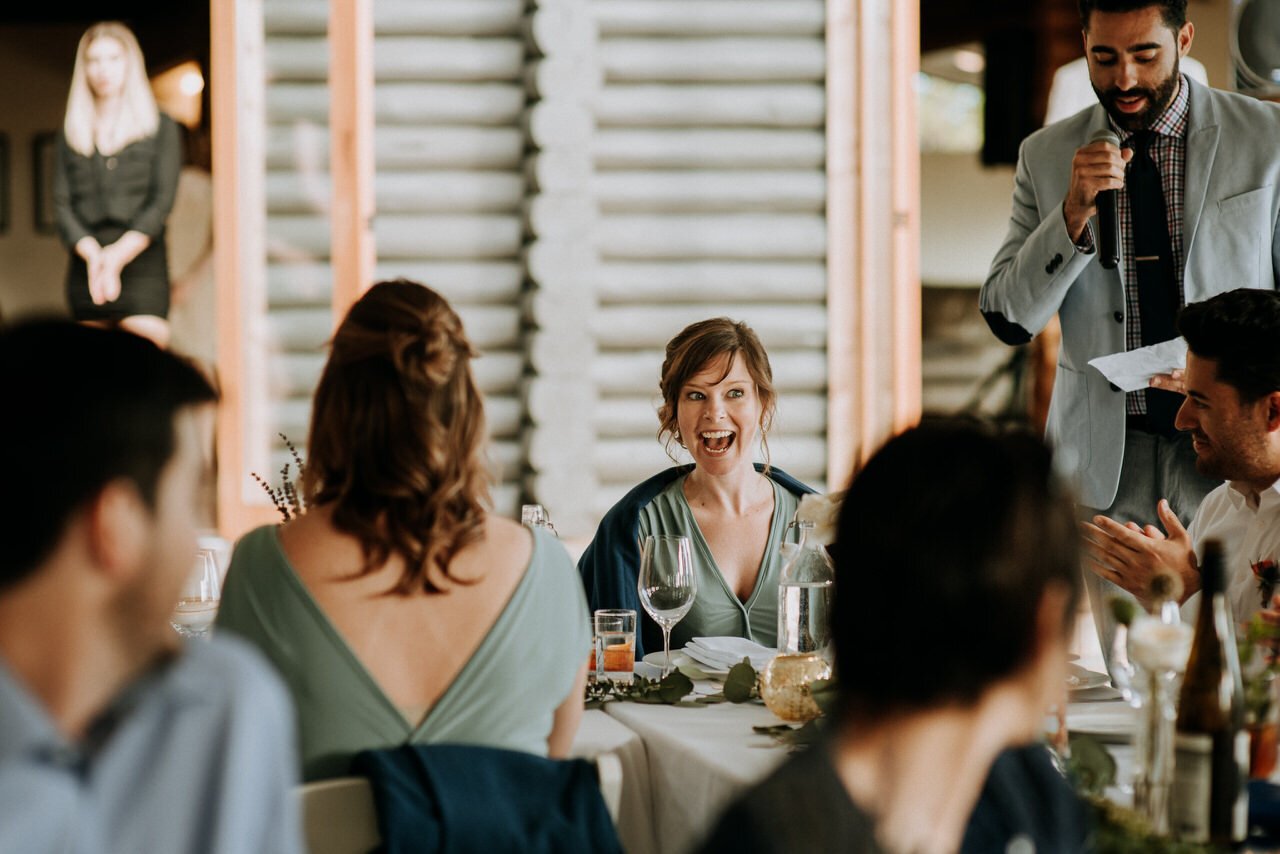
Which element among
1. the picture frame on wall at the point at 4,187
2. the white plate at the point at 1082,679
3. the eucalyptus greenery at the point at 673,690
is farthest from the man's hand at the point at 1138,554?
the picture frame on wall at the point at 4,187

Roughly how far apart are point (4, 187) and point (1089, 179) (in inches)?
284

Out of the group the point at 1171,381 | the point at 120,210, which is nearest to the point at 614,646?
the point at 1171,381

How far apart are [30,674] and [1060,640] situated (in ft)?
2.48

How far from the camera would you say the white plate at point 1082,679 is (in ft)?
7.13

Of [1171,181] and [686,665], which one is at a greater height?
→ [1171,181]

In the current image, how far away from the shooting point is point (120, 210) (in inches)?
224

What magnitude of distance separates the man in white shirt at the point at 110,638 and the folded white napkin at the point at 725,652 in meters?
1.45

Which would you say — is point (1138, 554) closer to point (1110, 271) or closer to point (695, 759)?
point (695, 759)

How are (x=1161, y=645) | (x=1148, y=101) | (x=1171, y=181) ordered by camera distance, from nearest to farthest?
(x=1161, y=645) → (x=1148, y=101) → (x=1171, y=181)

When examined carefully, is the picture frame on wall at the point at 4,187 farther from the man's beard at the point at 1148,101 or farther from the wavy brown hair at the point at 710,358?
the man's beard at the point at 1148,101

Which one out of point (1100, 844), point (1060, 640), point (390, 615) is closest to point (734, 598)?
point (390, 615)

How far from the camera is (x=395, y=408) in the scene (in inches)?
68.0

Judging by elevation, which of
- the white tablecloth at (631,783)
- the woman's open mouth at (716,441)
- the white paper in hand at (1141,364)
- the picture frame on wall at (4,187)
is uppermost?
the picture frame on wall at (4,187)

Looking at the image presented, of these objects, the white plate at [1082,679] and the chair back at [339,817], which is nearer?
the chair back at [339,817]
